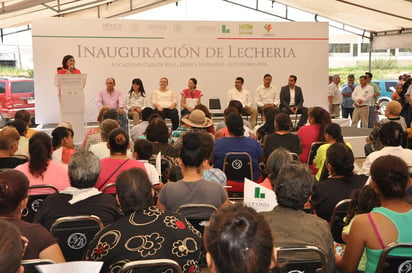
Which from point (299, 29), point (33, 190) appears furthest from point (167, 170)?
point (299, 29)

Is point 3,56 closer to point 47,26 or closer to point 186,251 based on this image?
point 47,26

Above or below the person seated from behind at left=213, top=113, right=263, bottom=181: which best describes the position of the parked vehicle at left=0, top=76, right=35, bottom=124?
above

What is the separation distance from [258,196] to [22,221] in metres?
1.29

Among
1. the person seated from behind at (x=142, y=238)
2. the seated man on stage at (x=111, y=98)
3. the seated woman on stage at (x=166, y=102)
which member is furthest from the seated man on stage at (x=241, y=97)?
the person seated from behind at (x=142, y=238)

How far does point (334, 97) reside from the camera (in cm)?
1309

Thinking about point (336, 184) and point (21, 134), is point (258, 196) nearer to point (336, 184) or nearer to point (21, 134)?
point (336, 184)

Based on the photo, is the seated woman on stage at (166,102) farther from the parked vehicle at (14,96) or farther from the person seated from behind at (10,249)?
the person seated from behind at (10,249)

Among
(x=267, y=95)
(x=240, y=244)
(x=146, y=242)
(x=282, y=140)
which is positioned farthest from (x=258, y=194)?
(x=267, y=95)

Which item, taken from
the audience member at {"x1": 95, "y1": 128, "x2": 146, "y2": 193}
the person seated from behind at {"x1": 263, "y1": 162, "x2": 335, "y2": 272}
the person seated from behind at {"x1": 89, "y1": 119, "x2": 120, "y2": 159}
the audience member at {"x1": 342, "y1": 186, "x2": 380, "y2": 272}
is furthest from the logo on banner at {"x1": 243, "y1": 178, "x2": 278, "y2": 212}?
the person seated from behind at {"x1": 89, "y1": 119, "x2": 120, "y2": 159}

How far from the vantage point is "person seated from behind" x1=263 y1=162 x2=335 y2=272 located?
229cm

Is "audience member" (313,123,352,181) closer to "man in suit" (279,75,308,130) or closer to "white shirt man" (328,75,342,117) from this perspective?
"man in suit" (279,75,308,130)

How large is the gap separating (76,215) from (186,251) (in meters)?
0.85

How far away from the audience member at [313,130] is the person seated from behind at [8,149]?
3.16 metres

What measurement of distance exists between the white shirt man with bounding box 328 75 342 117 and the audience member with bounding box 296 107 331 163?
7.48 metres
